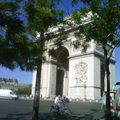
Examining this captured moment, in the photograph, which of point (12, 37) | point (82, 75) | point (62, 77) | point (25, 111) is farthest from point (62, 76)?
point (12, 37)

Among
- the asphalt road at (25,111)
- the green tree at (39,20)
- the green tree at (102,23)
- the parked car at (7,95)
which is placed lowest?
the asphalt road at (25,111)

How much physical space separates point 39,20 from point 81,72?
33.7 m

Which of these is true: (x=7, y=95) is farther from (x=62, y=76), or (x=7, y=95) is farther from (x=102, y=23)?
(x=102, y=23)

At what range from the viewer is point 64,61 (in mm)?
50125

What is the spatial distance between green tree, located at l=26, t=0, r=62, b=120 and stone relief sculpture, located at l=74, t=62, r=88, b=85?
31.1 metres

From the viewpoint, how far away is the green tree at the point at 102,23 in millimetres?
11039

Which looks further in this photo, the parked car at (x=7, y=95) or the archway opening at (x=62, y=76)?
the archway opening at (x=62, y=76)

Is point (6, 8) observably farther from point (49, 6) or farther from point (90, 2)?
point (90, 2)

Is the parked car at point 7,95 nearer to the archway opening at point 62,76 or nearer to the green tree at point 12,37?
the archway opening at point 62,76

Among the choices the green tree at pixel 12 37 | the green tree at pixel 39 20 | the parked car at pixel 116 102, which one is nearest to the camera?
the green tree at pixel 12 37

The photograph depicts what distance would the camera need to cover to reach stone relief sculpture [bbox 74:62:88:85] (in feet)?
131

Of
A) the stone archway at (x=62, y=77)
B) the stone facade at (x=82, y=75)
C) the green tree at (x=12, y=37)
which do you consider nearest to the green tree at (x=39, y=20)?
the green tree at (x=12, y=37)

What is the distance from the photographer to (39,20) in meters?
7.45

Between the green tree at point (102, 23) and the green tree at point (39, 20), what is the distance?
2.49 meters
